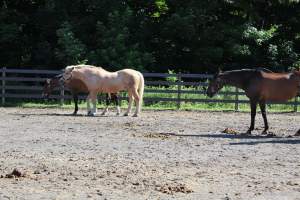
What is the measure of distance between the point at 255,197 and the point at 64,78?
12816 millimetres

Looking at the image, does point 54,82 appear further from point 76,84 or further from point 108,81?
point 108,81

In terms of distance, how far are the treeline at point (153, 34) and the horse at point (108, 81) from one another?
24.3ft

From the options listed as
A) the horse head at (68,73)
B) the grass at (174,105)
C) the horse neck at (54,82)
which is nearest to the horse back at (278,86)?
the horse head at (68,73)

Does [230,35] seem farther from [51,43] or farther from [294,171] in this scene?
[294,171]

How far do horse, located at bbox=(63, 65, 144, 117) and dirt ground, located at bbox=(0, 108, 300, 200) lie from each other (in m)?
2.52

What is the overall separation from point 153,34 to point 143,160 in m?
20.5

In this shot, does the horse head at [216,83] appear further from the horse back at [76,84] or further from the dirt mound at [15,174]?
the dirt mound at [15,174]

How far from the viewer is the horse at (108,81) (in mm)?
19094

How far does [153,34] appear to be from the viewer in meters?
30.0

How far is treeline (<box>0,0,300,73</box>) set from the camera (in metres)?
27.4

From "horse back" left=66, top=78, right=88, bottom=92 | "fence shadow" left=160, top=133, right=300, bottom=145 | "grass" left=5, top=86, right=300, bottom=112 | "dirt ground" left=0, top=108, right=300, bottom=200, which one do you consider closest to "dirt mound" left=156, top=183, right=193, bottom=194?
"dirt ground" left=0, top=108, right=300, bottom=200

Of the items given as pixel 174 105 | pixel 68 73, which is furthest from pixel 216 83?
pixel 174 105

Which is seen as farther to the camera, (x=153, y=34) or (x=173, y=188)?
(x=153, y=34)

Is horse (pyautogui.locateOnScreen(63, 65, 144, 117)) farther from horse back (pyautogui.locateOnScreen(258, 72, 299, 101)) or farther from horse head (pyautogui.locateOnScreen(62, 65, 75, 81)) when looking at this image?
horse back (pyautogui.locateOnScreen(258, 72, 299, 101))
